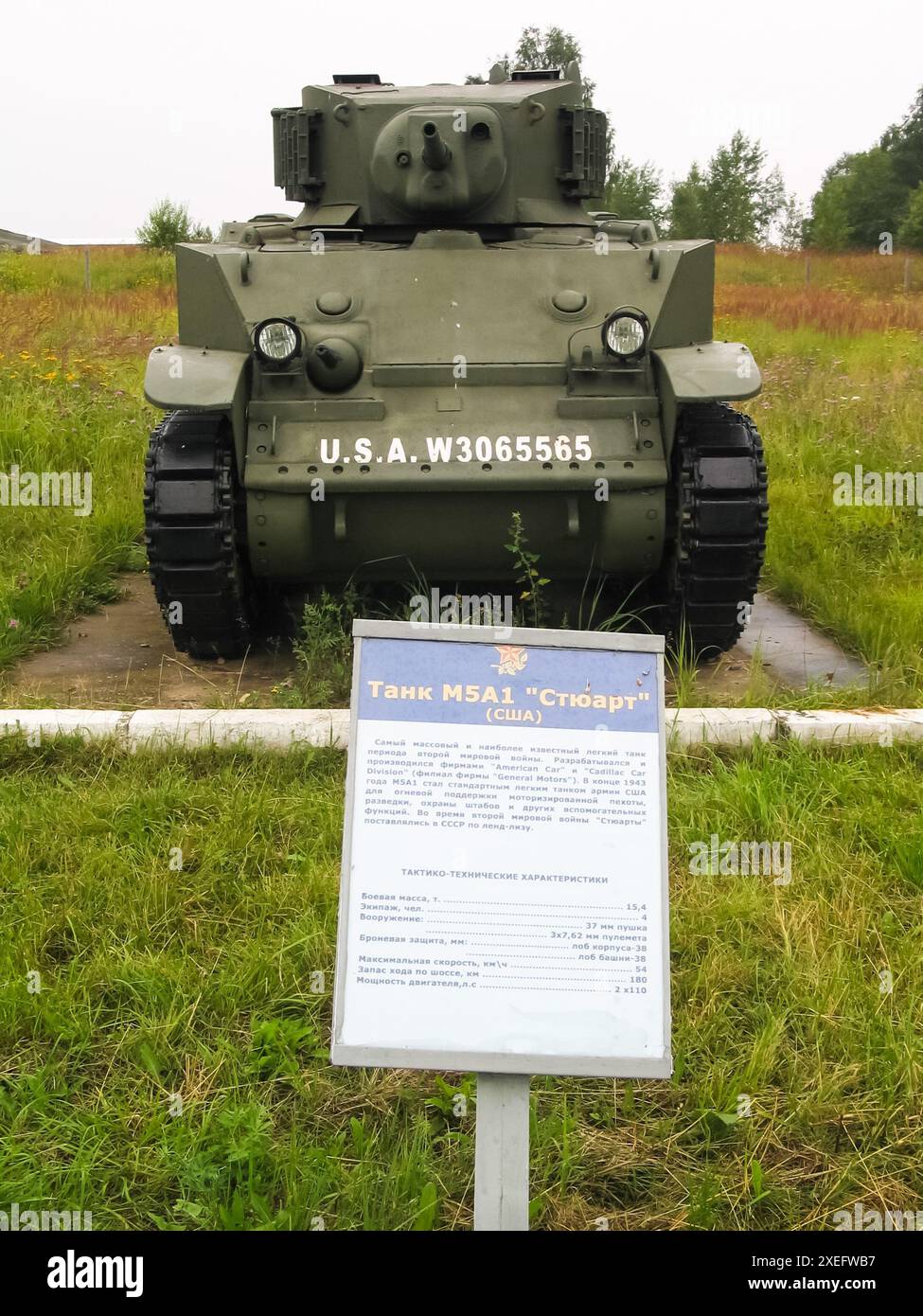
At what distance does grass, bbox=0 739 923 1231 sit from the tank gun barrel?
3049 mm

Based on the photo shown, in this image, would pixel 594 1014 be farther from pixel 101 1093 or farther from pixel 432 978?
pixel 101 1093

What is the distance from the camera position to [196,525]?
5.49 metres

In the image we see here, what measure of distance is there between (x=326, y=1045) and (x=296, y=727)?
1733mm

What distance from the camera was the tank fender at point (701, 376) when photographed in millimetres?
5301

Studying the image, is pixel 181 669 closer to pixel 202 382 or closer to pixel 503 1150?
pixel 202 382

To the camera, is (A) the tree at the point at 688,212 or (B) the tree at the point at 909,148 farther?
Answer: (B) the tree at the point at 909,148

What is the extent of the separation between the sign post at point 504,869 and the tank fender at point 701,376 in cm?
316

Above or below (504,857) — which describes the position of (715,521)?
above

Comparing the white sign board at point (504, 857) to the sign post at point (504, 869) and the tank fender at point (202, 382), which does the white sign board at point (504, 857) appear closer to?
the sign post at point (504, 869)

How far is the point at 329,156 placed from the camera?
22.4ft

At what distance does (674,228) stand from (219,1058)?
2991 cm

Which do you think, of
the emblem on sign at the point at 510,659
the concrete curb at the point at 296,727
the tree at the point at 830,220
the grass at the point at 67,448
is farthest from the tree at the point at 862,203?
the emblem on sign at the point at 510,659

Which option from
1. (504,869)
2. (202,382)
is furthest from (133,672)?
(504,869)
